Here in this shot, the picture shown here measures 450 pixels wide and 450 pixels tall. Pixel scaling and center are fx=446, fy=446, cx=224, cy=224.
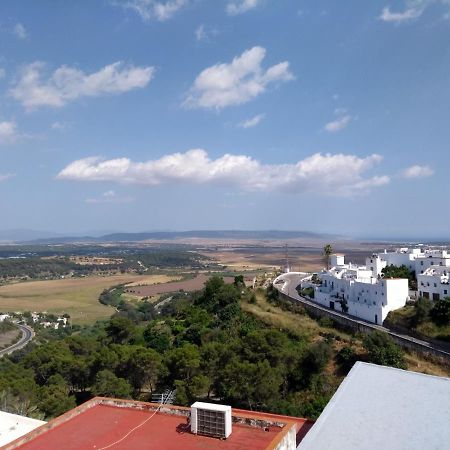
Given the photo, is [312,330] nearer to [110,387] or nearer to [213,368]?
[213,368]

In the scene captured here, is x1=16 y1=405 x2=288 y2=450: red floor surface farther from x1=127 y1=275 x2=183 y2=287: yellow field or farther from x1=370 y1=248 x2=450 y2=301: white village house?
x1=127 y1=275 x2=183 y2=287: yellow field

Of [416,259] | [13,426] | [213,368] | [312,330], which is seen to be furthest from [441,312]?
[13,426]

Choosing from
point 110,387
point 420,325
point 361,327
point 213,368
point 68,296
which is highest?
point 420,325

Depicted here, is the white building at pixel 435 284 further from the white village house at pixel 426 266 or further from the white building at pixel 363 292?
the white building at pixel 363 292

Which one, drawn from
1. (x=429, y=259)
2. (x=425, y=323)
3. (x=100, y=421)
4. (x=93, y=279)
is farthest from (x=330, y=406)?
(x=93, y=279)

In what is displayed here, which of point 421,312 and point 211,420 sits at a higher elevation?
point 211,420

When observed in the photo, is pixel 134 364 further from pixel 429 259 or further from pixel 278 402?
pixel 429 259

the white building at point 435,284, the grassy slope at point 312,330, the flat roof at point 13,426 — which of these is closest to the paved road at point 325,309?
the grassy slope at point 312,330
